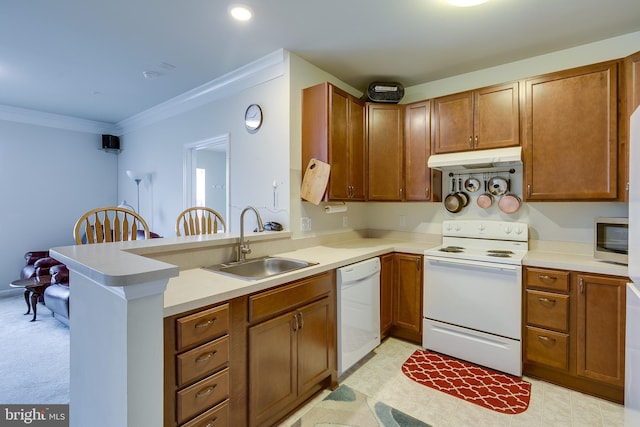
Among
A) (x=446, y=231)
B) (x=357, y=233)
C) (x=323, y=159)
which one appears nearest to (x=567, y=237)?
(x=446, y=231)

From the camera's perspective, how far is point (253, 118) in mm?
2957

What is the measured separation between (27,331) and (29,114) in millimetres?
3261

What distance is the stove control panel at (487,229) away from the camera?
8.84 ft

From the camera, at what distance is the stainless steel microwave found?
208 centimetres

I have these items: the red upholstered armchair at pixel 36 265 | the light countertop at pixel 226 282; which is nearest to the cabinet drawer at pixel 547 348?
the light countertop at pixel 226 282

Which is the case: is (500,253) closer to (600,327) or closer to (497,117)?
(600,327)

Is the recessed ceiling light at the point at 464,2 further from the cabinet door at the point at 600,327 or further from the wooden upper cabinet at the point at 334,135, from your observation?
the cabinet door at the point at 600,327

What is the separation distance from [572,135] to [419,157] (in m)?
1.17

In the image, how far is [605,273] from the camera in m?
2.00

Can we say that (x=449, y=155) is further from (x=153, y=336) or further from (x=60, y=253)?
(x=60, y=253)

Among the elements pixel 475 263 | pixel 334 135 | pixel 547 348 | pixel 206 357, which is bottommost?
pixel 547 348

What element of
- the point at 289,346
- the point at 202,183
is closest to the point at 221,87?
the point at 202,183

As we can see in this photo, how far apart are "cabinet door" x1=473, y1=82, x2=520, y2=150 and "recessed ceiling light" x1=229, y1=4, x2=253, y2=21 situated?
2010mm

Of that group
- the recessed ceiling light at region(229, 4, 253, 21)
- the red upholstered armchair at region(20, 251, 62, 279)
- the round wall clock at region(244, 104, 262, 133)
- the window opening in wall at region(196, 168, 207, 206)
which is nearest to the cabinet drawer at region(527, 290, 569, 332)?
the round wall clock at region(244, 104, 262, 133)
